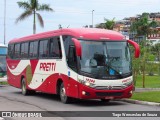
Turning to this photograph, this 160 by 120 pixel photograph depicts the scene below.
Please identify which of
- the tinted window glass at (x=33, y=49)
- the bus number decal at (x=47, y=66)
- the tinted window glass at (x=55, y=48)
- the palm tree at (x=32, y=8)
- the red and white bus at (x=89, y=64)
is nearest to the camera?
the red and white bus at (x=89, y=64)

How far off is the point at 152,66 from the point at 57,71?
40.8ft

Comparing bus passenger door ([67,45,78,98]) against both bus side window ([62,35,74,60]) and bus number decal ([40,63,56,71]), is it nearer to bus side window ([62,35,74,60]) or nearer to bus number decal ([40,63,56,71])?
bus side window ([62,35,74,60])

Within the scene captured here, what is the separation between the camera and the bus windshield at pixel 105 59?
17438 millimetres

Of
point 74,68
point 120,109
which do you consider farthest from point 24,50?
point 120,109

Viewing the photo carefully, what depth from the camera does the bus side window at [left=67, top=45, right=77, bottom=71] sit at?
17.8 m

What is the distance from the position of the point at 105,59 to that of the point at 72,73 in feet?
4.63

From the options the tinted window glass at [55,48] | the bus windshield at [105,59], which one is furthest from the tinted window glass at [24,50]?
the bus windshield at [105,59]

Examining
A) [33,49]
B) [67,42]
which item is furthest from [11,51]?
[67,42]

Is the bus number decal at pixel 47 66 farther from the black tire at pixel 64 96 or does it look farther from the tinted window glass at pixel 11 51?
the tinted window glass at pixel 11 51

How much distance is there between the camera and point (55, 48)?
19891 millimetres

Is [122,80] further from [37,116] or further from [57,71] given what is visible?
[37,116]

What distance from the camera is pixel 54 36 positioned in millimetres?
20203

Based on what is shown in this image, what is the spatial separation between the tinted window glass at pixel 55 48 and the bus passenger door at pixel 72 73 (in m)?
1.17

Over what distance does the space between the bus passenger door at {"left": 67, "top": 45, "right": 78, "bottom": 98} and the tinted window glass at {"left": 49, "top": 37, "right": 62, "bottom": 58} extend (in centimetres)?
117
